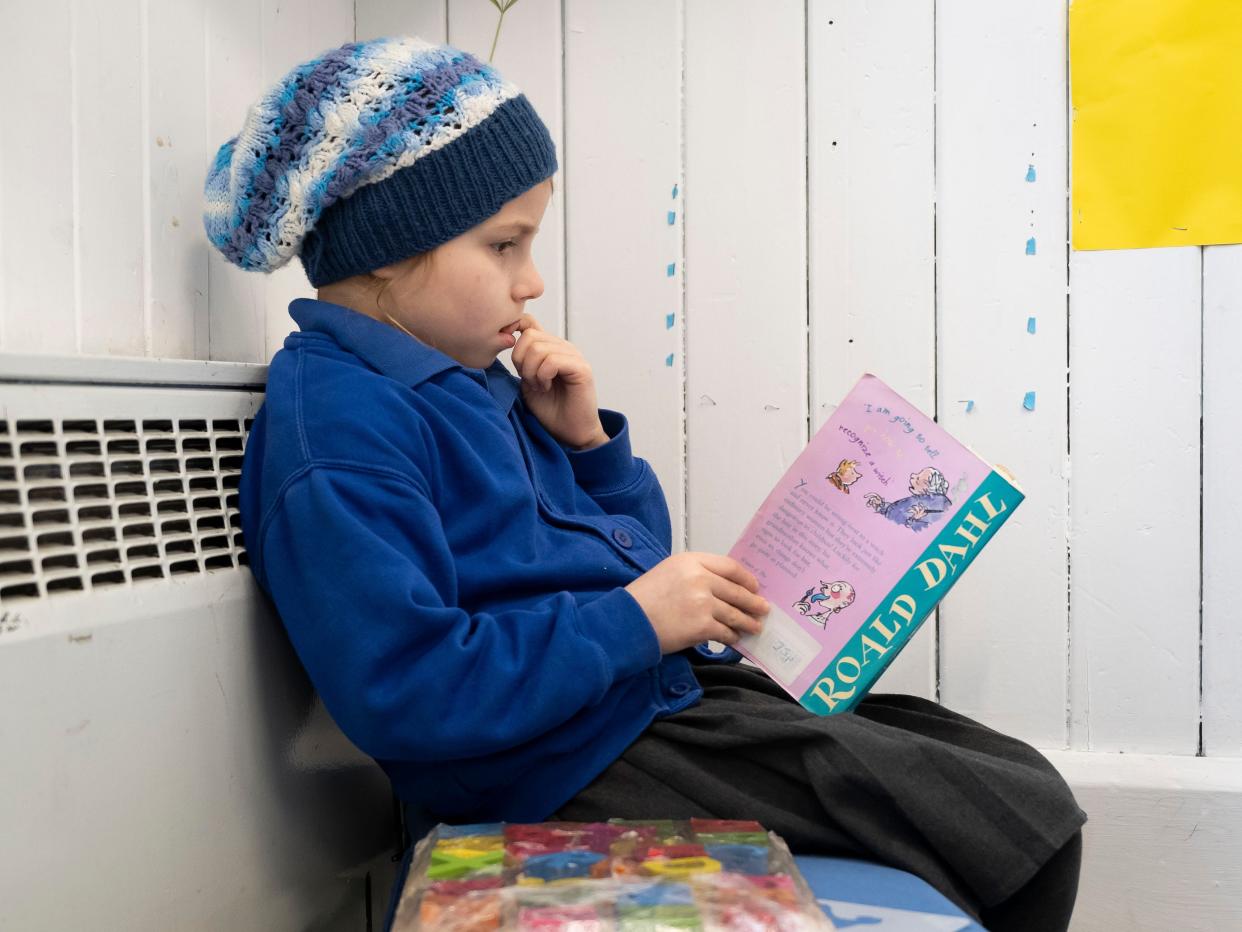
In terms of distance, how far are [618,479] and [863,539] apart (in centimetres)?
28

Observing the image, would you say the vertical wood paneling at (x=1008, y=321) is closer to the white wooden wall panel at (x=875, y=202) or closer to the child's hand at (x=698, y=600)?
the white wooden wall panel at (x=875, y=202)

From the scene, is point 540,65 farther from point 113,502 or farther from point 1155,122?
point 113,502

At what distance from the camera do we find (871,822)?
697 millimetres

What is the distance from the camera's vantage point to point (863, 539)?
29.9 inches

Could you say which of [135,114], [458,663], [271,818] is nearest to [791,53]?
[135,114]

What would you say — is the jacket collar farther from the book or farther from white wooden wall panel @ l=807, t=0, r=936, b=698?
white wooden wall panel @ l=807, t=0, r=936, b=698

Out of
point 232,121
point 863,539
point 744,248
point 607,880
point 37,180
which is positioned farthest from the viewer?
point 744,248

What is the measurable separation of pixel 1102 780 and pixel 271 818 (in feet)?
2.60

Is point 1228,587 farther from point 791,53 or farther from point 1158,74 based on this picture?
point 791,53

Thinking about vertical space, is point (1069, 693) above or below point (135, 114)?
below

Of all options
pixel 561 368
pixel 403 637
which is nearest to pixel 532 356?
pixel 561 368

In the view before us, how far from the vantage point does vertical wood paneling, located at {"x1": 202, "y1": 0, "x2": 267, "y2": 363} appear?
0.86 meters

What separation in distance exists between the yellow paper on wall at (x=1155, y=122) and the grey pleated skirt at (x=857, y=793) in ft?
1.92

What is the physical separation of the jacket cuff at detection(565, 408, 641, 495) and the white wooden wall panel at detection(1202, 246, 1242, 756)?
58 cm
